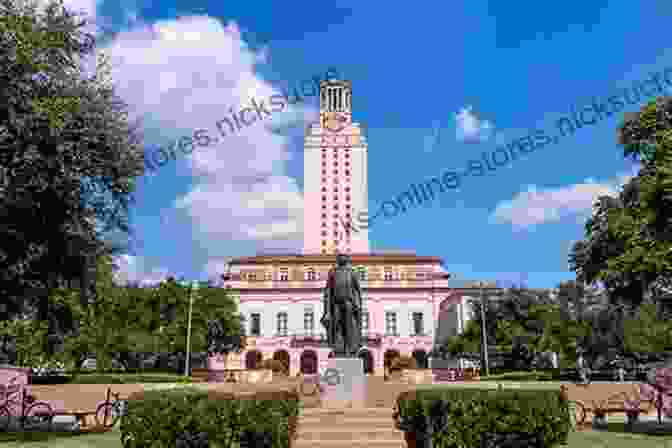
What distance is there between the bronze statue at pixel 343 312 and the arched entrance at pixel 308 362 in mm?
50229

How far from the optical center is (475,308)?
50.9 meters

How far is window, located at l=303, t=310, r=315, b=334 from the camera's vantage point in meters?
68.5

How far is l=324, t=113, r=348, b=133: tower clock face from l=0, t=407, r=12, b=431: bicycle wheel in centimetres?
7871

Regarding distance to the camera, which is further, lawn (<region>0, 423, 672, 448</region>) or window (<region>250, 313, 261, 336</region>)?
window (<region>250, 313, 261, 336</region>)

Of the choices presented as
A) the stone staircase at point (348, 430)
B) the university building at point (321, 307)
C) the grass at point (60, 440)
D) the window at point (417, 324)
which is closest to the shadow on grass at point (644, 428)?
the stone staircase at point (348, 430)

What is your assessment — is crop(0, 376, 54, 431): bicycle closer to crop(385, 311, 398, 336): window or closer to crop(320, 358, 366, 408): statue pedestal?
crop(320, 358, 366, 408): statue pedestal

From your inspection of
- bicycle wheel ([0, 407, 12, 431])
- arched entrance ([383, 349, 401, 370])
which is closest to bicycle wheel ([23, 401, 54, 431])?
bicycle wheel ([0, 407, 12, 431])

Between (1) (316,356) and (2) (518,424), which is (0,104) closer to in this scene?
(2) (518,424)

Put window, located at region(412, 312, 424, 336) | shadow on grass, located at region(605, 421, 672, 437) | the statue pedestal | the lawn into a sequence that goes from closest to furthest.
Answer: the lawn → shadow on grass, located at region(605, 421, 672, 437) → the statue pedestal → window, located at region(412, 312, 424, 336)

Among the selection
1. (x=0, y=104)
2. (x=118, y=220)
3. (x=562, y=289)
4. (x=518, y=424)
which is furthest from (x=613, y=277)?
(x=562, y=289)

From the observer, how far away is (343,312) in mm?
17812

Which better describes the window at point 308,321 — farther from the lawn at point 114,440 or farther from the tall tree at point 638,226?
the lawn at point 114,440

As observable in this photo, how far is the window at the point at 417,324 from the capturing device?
68.5 metres

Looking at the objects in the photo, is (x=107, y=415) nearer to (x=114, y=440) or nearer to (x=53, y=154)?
(x=114, y=440)
